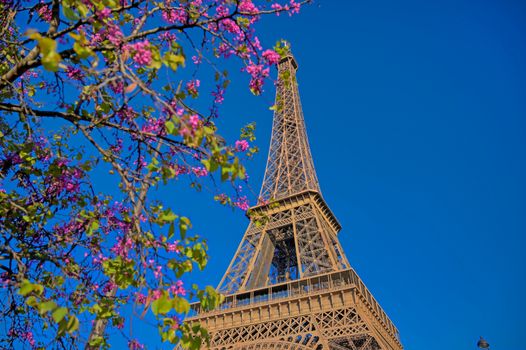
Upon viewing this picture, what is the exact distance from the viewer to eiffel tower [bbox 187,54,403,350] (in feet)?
76.1

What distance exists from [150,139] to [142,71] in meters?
1.14

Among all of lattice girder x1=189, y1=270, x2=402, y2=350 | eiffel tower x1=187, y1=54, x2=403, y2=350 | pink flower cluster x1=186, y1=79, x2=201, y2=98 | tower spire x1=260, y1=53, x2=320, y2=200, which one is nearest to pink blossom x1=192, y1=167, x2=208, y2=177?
pink flower cluster x1=186, y1=79, x2=201, y2=98

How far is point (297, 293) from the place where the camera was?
26.8 metres

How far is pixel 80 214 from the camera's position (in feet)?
19.2

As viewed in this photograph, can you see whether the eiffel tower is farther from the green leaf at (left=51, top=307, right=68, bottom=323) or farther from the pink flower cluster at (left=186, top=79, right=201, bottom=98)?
the green leaf at (left=51, top=307, right=68, bottom=323)

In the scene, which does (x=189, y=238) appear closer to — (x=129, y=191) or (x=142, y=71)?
(x=129, y=191)

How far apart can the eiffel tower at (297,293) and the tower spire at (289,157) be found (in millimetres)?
183

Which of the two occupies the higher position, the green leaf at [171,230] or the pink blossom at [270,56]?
the pink blossom at [270,56]

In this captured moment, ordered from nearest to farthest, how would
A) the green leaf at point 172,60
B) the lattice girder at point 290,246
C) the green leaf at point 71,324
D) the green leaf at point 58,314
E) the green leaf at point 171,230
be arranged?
the green leaf at point 58,314, the green leaf at point 71,324, the green leaf at point 172,60, the green leaf at point 171,230, the lattice girder at point 290,246

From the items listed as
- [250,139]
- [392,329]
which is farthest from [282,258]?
[250,139]

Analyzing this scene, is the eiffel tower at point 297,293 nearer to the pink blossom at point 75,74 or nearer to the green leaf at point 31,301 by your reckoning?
the pink blossom at point 75,74

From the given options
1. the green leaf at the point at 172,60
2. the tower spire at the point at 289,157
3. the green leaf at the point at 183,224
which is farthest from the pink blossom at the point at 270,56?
the tower spire at the point at 289,157

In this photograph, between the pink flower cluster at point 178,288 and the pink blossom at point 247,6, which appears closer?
the pink flower cluster at point 178,288

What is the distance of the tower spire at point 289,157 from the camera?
38.9 meters
